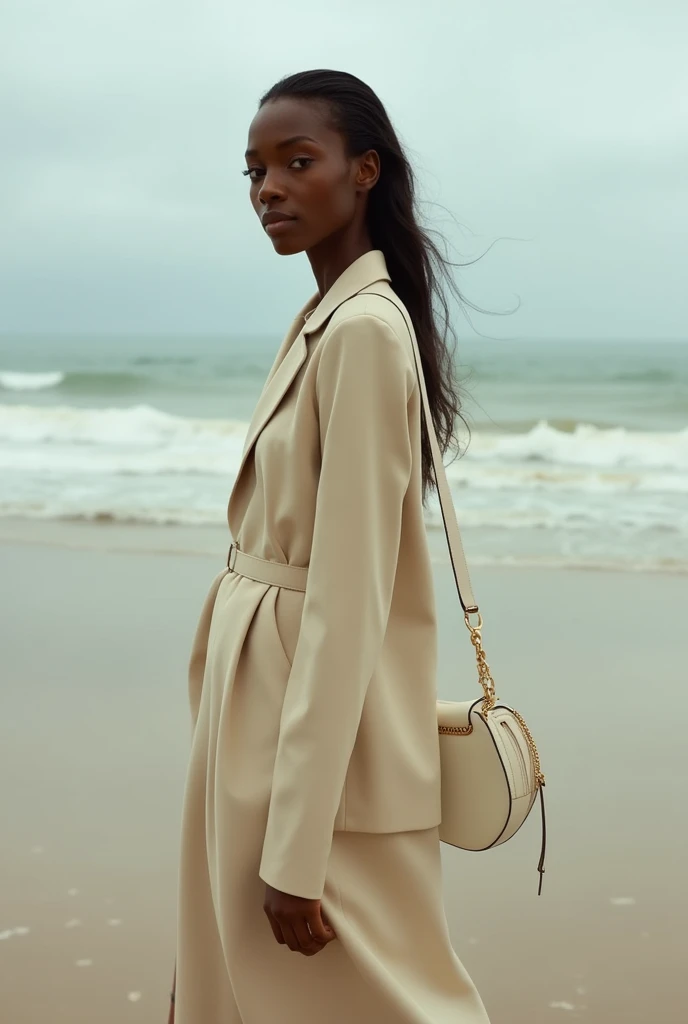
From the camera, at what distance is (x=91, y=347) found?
3197 cm

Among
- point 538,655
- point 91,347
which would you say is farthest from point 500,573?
point 91,347

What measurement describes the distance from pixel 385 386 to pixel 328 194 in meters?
0.31

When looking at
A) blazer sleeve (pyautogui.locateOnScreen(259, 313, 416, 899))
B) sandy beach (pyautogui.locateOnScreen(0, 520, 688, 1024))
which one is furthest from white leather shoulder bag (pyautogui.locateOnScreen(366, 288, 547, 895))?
sandy beach (pyautogui.locateOnScreen(0, 520, 688, 1024))

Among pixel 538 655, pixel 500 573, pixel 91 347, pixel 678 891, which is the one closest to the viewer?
pixel 678 891

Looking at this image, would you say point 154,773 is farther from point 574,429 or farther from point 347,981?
point 574,429

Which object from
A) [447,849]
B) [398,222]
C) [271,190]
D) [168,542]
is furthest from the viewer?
[168,542]

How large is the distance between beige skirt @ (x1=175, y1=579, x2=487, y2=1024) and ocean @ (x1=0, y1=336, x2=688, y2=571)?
1.28 ft

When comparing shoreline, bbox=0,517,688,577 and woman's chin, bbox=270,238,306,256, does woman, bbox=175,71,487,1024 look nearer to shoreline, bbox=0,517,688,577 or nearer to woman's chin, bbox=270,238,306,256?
woman's chin, bbox=270,238,306,256

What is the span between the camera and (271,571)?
148cm

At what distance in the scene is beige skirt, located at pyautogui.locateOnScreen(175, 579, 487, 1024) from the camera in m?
1.41

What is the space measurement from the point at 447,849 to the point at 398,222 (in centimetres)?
192

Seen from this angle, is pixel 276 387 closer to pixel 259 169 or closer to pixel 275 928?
pixel 259 169

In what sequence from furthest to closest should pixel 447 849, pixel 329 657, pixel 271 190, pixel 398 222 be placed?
pixel 447 849 → pixel 398 222 → pixel 271 190 → pixel 329 657

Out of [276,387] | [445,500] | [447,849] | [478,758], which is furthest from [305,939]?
[447,849]
